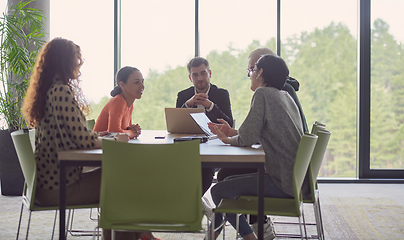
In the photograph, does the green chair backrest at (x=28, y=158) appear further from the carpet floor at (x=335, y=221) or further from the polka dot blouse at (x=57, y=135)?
the carpet floor at (x=335, y=221)

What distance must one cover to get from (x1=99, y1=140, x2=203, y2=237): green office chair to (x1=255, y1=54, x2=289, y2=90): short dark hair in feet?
2.63

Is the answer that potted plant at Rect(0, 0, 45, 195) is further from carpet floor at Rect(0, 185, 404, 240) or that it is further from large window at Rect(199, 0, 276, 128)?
large window at Rect(199, 0, 276, 128)

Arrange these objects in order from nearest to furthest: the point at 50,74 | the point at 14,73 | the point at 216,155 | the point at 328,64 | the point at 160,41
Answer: the point at 216,155
the point at 50,74
the point at 14,73
the point at 328,64
the point at 160,41

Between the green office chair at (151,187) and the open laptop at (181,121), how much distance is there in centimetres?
121

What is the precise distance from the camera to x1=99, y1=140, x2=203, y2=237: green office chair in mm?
1608

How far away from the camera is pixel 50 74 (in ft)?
6.54

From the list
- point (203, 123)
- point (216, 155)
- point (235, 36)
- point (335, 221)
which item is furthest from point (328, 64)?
point (216, 155)

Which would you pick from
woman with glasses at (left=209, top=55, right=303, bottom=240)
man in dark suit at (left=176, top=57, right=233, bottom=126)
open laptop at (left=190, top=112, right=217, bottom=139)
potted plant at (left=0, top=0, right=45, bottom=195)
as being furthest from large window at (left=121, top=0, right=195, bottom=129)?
woman with glasses at (left=209, top=55, right=303, bottom=240)

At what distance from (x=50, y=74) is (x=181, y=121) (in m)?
1.15

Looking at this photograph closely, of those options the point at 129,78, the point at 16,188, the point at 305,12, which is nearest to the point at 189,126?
the point at 129,78

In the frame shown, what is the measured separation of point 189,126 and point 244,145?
910 mm

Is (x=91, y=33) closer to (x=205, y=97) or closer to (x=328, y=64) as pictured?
(x=205, y=97)

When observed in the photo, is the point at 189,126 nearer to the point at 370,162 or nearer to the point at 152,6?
the point at 152,6

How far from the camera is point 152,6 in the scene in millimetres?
4797
